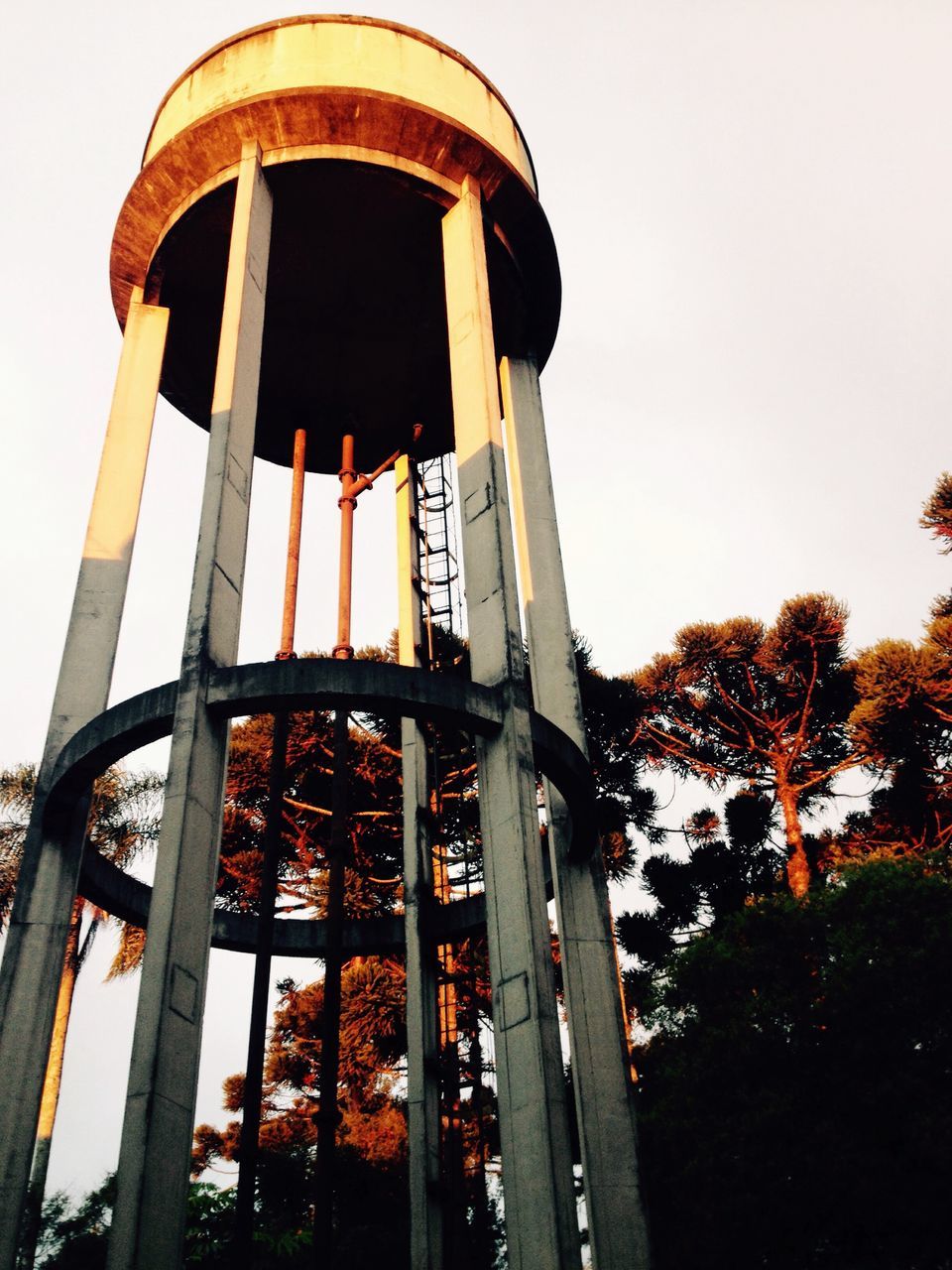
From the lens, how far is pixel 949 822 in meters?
26.7

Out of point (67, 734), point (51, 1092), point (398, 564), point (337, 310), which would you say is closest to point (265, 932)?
point (67, 734)

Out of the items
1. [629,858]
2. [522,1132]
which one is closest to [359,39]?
[522,1132]

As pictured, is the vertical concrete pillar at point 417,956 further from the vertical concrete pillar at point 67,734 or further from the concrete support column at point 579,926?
the vertical concrete pillar at point 67,734

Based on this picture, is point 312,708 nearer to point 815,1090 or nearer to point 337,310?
point 337,310

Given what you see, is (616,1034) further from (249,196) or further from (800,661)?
Answer: (800,661)

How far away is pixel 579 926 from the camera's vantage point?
39.9 ft

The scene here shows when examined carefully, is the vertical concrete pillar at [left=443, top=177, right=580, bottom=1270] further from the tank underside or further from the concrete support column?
the concrete support column

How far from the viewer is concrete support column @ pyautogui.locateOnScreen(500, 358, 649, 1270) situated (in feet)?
35.6

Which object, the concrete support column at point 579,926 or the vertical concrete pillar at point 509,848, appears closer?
the vertical concrete pillar at point 509,848

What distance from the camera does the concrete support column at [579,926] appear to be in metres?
10.9

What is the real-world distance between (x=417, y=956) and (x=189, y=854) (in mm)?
5821

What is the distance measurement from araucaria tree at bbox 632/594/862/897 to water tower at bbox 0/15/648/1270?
14.0 m

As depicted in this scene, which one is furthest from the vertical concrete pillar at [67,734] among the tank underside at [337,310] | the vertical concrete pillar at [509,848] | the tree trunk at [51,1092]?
the tree trunk at [51,1092]

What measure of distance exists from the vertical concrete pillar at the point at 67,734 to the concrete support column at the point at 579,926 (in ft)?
15.0
